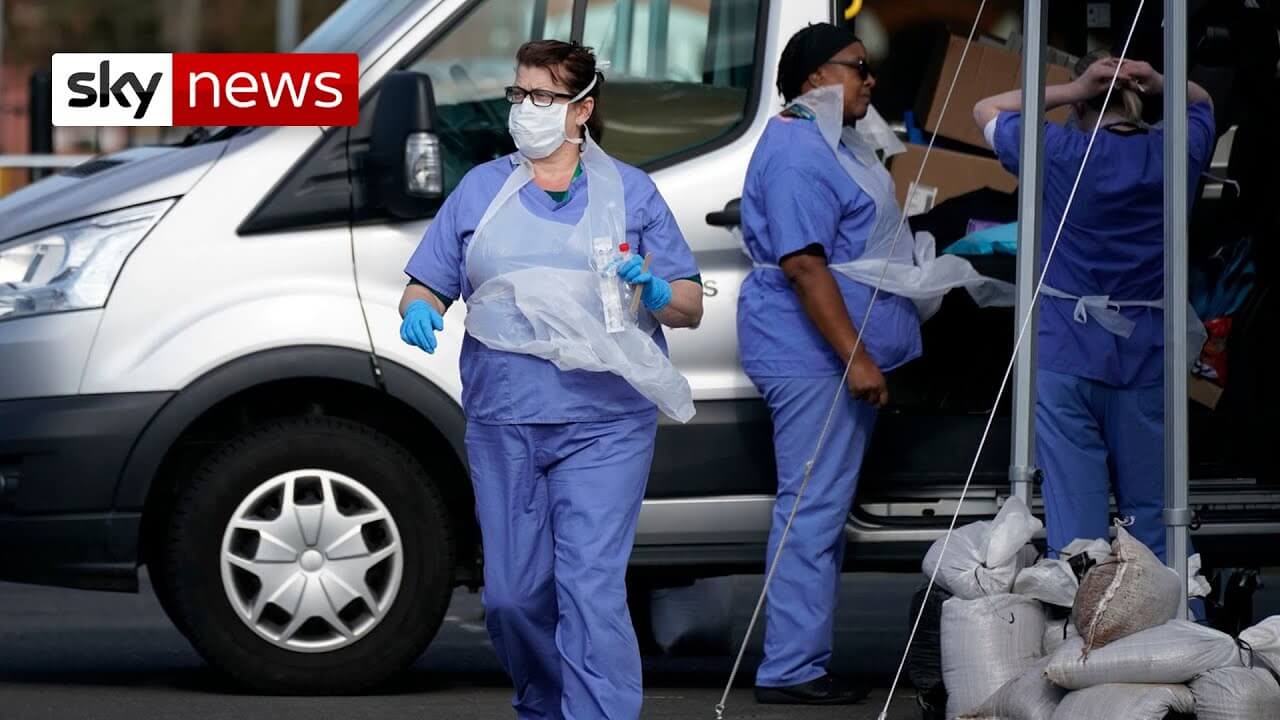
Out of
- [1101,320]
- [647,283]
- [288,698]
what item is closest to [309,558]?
[288,698]

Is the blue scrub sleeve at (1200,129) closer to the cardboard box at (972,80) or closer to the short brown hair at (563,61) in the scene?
the cardboard box at (972,80)

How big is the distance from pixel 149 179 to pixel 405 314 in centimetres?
159

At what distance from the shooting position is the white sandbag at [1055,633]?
5.27 m

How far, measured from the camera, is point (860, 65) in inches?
253

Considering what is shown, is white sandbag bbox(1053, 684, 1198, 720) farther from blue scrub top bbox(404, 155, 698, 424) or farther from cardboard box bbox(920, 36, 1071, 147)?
cardboard box bbox(920, 36, 1071, 147)

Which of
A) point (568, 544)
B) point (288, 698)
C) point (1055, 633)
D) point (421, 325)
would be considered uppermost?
point (421, 325)

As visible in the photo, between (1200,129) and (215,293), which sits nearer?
(1200,129)

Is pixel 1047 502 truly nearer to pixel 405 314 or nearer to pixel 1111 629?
pixel 1111 629

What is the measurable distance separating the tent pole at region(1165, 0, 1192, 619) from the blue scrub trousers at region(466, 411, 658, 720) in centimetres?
114

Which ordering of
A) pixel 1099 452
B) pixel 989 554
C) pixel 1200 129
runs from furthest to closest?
pixel 1099 452 → pixel 1200 129 → pixel 989 554

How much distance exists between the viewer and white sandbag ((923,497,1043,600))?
544cm

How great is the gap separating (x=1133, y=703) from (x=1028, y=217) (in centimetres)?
130

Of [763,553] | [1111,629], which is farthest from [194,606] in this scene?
[1111,629]

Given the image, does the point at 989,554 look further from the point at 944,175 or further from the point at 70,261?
the point at 70,261
